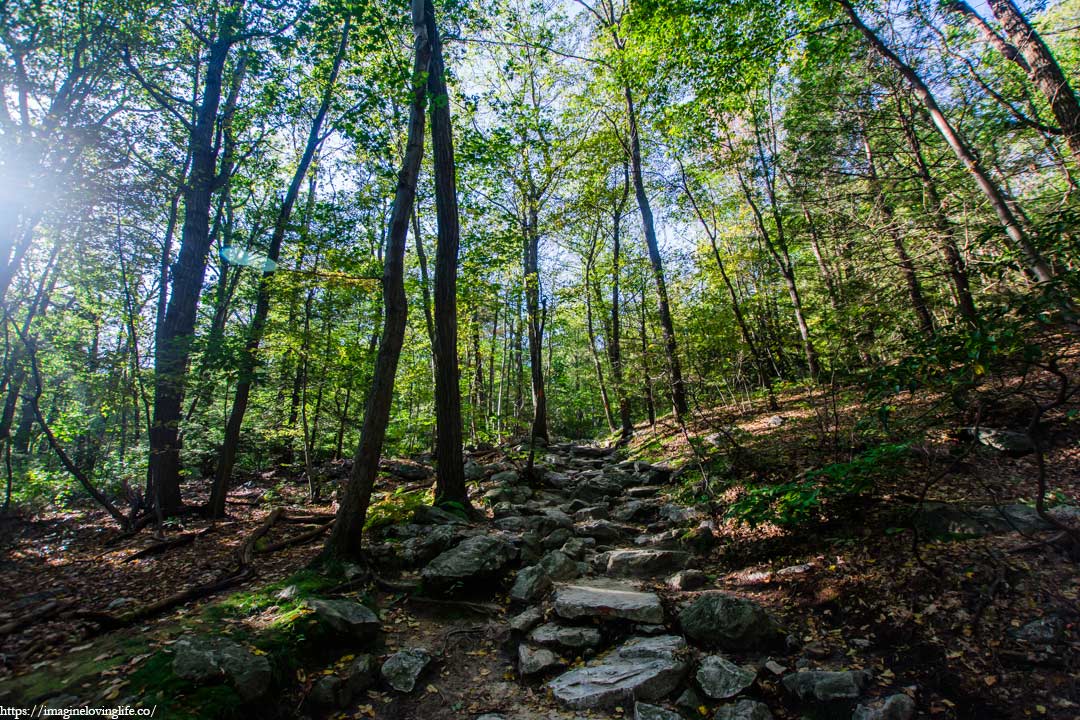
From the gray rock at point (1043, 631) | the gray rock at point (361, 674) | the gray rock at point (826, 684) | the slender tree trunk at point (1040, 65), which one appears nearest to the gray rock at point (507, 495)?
the gray rock at point (361, 674)

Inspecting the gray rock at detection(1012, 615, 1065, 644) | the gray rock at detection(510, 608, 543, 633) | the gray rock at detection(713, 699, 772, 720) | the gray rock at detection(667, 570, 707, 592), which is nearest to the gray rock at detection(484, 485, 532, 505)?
the gray rock at detection(510, 608, 543, 633)

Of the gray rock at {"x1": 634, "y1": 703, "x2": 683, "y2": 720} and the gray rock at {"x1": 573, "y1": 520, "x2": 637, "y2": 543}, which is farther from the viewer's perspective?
the gray rock at {"x1": 573, "y1": 520, "x2": 637, "y2": 543}

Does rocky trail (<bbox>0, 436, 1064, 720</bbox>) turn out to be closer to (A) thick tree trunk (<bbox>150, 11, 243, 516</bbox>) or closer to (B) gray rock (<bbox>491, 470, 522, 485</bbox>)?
(B) gray rock (<bbox>491, 470, 522, 485</bbox>)

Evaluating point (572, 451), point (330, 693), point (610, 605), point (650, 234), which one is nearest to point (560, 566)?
point (610, 605)

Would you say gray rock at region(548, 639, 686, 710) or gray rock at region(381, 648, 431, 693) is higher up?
gray rock at region(381, 648, 431, 693)

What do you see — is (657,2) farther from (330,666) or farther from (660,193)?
(330,666)

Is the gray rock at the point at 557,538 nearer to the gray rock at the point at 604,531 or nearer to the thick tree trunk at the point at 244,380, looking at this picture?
the gray rock at the point at 604,531

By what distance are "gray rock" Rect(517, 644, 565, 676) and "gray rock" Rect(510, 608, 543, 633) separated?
33 cm

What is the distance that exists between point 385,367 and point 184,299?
21.1ft

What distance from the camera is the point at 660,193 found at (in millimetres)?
17609

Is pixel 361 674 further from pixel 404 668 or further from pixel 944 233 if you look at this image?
pixel 944 233

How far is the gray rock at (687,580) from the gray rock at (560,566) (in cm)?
111

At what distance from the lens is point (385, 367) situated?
579cm

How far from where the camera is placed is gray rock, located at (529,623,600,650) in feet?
12.3
